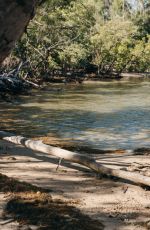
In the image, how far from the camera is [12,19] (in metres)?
1.86

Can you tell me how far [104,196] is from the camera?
25.7 ft

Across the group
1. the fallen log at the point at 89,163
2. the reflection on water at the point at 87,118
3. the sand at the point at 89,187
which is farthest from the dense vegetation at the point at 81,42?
the fallen log at the point at 89,163

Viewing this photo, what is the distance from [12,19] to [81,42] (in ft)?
154

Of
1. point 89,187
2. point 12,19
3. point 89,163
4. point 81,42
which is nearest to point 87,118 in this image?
point 89,163

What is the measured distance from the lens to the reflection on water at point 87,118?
1681cm

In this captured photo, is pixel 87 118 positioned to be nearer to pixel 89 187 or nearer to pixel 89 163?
pixel 89 163

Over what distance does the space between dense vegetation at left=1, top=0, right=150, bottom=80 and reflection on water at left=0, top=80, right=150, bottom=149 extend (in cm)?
546

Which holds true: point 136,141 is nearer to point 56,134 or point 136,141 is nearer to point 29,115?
point 56,134

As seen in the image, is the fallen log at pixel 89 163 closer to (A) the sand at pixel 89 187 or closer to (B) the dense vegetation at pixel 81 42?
(A) the sand at pixel 89 187

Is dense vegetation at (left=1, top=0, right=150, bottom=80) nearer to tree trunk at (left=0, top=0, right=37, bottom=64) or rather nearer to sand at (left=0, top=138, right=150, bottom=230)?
sand at (left=0, top=138, right=150, bottom=230)

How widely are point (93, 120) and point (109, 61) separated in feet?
139

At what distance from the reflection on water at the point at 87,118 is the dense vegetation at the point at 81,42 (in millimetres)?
5456

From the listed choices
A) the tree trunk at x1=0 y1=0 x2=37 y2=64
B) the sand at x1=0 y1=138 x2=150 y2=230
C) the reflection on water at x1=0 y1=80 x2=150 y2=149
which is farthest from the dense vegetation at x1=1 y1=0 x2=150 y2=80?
the tree trunk at x1=0 y1=0 x2=37 y2=64

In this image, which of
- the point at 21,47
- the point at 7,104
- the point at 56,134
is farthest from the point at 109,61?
the point at 56,134
